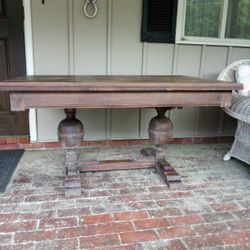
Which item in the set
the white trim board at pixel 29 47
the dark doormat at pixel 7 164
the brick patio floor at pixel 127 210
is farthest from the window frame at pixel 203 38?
the dark doormat at pixel 7 164

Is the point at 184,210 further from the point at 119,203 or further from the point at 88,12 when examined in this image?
the point at 88,12

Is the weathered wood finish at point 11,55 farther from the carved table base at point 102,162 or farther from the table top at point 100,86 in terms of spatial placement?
the table top at point 100,86

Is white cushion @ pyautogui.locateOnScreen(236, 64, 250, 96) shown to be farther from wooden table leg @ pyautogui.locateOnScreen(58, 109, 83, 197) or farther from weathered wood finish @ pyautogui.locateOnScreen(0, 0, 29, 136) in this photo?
weathered wood finish @ pyautogui.locateOnScreen(0, 0, 29, 136)

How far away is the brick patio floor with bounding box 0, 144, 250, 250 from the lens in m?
1.50

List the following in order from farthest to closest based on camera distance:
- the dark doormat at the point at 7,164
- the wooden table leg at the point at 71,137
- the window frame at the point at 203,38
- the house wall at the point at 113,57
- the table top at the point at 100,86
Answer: the window frame at the point at 203,38 → the house wall at the point at 113,57 → the dark doormat at the point at 7,164 → the wooden table leg at the point at 71,137 → the table top at the point at 100,86

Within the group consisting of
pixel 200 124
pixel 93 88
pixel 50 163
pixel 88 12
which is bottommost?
pixel 50 163

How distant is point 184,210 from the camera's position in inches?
71.2

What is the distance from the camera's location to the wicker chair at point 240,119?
2195mm

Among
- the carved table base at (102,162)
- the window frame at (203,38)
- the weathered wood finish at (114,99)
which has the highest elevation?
the window frame at (203,38)

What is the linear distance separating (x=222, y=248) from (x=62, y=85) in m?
1.28

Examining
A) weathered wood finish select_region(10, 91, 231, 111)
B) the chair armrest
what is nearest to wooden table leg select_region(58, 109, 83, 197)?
weathered wood finish select_region(10, 91, 231, 111)

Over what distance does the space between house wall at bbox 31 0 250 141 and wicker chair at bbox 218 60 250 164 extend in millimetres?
439

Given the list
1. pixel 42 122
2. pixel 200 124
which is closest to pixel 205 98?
pixel 200 124

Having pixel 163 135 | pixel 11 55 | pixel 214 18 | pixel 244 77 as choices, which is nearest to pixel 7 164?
pixel 11 55
